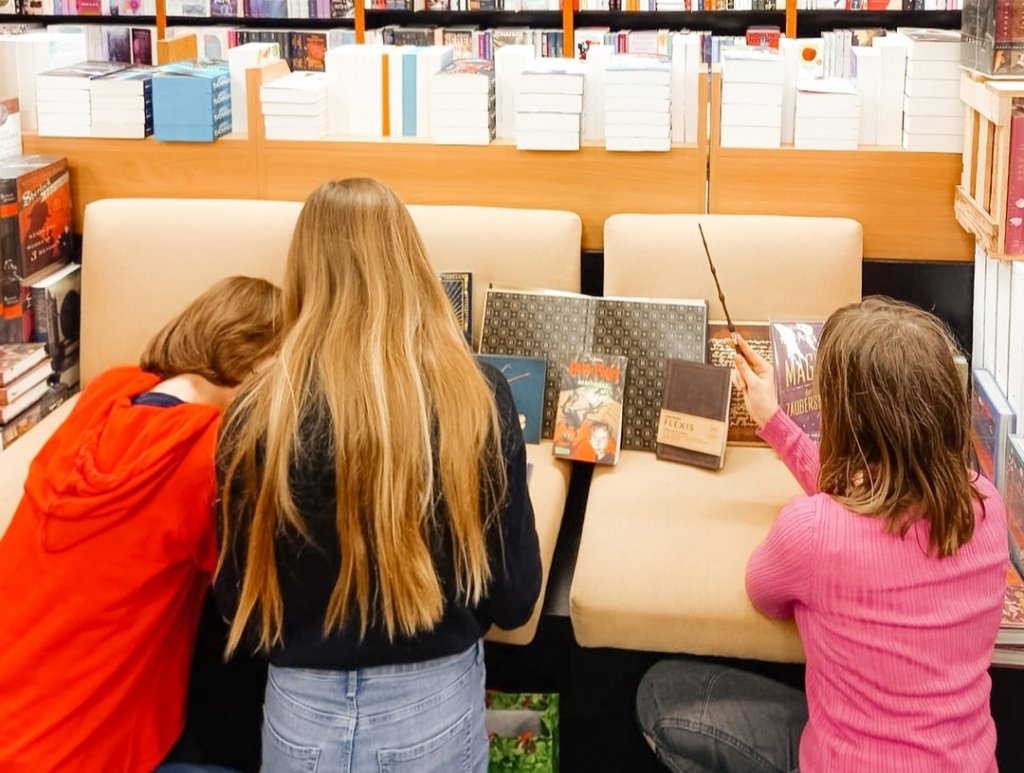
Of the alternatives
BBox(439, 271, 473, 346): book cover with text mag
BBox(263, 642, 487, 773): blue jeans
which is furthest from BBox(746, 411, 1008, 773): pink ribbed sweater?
BBox(439, 271, 473, 346): book cover with text mag

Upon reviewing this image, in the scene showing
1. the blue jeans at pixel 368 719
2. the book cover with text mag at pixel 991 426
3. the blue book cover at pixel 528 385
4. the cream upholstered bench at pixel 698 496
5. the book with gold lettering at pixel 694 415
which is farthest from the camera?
the blue book cover at pixel 528 385

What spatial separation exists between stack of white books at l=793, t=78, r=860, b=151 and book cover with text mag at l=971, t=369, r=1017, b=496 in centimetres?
62

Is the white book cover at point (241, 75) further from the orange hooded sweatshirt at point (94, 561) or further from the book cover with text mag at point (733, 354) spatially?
the orange hooded sweatshirt at point (94, 561)

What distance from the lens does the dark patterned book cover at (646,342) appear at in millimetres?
2771

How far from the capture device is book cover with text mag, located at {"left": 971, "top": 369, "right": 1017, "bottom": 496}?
245 centimetres

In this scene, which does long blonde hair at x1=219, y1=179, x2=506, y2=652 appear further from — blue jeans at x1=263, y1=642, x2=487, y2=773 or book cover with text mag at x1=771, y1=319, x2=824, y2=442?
book cover with text mag at x1=771, y1=319, x2=824, y2=442

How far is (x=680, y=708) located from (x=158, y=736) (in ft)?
2.75

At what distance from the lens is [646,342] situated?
2814 millimetres

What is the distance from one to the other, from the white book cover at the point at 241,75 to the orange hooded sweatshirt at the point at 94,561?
4.91ft

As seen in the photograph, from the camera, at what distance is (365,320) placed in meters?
1.67

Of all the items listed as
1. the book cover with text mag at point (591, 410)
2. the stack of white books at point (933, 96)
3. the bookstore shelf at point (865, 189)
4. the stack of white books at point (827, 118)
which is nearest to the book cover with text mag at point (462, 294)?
the book cover with text mag at point (591, 410)

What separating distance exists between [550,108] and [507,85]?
167 millimetres

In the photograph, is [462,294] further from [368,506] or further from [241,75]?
[368,506]

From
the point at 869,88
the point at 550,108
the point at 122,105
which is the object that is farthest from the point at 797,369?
the point at 122,105
